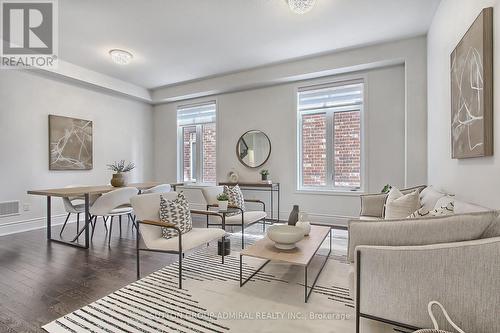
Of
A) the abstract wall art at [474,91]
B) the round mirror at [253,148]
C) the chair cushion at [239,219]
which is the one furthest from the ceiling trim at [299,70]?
the chair cushion at [239,219]

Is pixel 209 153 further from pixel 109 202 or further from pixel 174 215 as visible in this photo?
pixel 174 215

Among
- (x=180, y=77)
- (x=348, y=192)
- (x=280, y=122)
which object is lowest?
(x=348, y=192)

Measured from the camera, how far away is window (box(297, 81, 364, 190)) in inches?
180

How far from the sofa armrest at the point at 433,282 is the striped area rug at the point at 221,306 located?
1.69ft

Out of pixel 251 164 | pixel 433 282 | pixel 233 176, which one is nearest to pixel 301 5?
pixel 433 282

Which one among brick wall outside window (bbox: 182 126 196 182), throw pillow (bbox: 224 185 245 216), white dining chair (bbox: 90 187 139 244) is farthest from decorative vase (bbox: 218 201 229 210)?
brick wall outside window (bbox: 182 126 196 182)

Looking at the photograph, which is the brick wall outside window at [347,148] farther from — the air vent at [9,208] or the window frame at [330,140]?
the air vent at [9,208]

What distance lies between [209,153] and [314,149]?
2.53 meters

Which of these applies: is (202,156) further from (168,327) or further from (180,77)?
(168,327)

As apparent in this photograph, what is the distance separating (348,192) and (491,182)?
9.13 ft

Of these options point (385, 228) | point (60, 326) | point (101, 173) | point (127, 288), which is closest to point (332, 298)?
point (385, 228)

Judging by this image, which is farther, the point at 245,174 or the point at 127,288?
the point at 245,174

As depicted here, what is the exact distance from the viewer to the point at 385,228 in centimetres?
142

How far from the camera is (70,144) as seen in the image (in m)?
4.92
